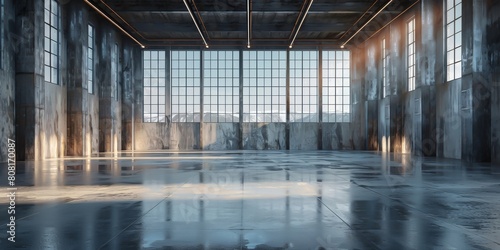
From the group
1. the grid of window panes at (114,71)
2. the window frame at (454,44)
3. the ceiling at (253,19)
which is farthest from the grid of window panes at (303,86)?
the window frame at (454,44)

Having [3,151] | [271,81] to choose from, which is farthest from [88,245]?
[271,81]

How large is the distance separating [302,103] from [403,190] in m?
30.7

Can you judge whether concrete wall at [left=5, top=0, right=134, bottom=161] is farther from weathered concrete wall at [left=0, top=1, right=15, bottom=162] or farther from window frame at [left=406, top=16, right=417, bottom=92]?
window frame at [left=406, top=16, right=417, bottom=92]

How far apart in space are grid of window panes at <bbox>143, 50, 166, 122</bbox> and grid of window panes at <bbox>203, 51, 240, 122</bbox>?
3.55 metres

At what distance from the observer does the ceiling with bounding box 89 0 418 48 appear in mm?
26922

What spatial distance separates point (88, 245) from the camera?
4.21 metres

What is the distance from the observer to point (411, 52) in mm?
28391

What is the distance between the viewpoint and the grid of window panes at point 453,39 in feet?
72.8

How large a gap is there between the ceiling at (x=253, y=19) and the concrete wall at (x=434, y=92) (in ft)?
6.63

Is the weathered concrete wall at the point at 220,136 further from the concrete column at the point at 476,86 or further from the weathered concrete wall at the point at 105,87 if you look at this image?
the concrete column at the point at 476,86

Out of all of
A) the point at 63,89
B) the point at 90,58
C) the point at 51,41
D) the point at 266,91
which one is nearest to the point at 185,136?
the point at 266,91

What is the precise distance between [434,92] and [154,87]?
2293cm

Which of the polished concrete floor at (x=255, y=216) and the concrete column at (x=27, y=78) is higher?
the concrete column at (x=27, y=78)

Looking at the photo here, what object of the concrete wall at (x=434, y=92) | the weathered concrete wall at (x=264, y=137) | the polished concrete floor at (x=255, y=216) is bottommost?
the polished concrete floor at (x=255, y=216)
